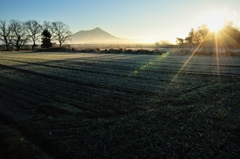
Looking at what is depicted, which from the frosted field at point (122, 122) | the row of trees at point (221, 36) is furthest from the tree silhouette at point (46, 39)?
the frosted field at point (122, 122)

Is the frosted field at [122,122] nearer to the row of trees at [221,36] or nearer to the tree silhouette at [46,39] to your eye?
the row of trees at [221,36]

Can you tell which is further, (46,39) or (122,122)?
(46,39)

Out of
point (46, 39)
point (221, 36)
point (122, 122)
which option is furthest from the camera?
point (46, 39)

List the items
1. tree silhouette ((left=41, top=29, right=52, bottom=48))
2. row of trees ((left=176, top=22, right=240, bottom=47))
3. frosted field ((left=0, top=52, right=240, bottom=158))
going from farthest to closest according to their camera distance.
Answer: tree silhouette ((left=41, top=29, right=52, bottom=48)), row of trees ((left=176, top=22, right=240, bottom=47)), frosted field ((left=0, top=52, right=240, bottom=158))

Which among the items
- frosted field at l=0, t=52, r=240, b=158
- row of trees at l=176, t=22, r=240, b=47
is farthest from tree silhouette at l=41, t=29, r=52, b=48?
frosted field at l=0, t=52, r=240, b=158

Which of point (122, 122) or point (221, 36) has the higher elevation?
point (221, 36)

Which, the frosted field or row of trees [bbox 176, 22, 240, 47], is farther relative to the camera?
row of trees [bbox 176, 22, 240, 47]

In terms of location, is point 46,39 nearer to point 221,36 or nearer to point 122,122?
point 221,36

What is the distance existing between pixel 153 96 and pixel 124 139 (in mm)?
4022

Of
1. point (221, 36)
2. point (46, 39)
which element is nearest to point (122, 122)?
point (221, 36)

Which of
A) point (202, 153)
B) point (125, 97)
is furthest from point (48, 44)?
point (202, 153)

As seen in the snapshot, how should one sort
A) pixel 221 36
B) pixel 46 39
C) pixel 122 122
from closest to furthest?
pixel 122 122 → pixel 221 36 → pixel 46 39

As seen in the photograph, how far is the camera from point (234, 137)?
4.98 m

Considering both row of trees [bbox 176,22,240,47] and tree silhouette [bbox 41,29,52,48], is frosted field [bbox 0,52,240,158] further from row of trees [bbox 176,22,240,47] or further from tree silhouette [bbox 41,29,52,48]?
tree silhouette [bbox 41,29,52,48]
